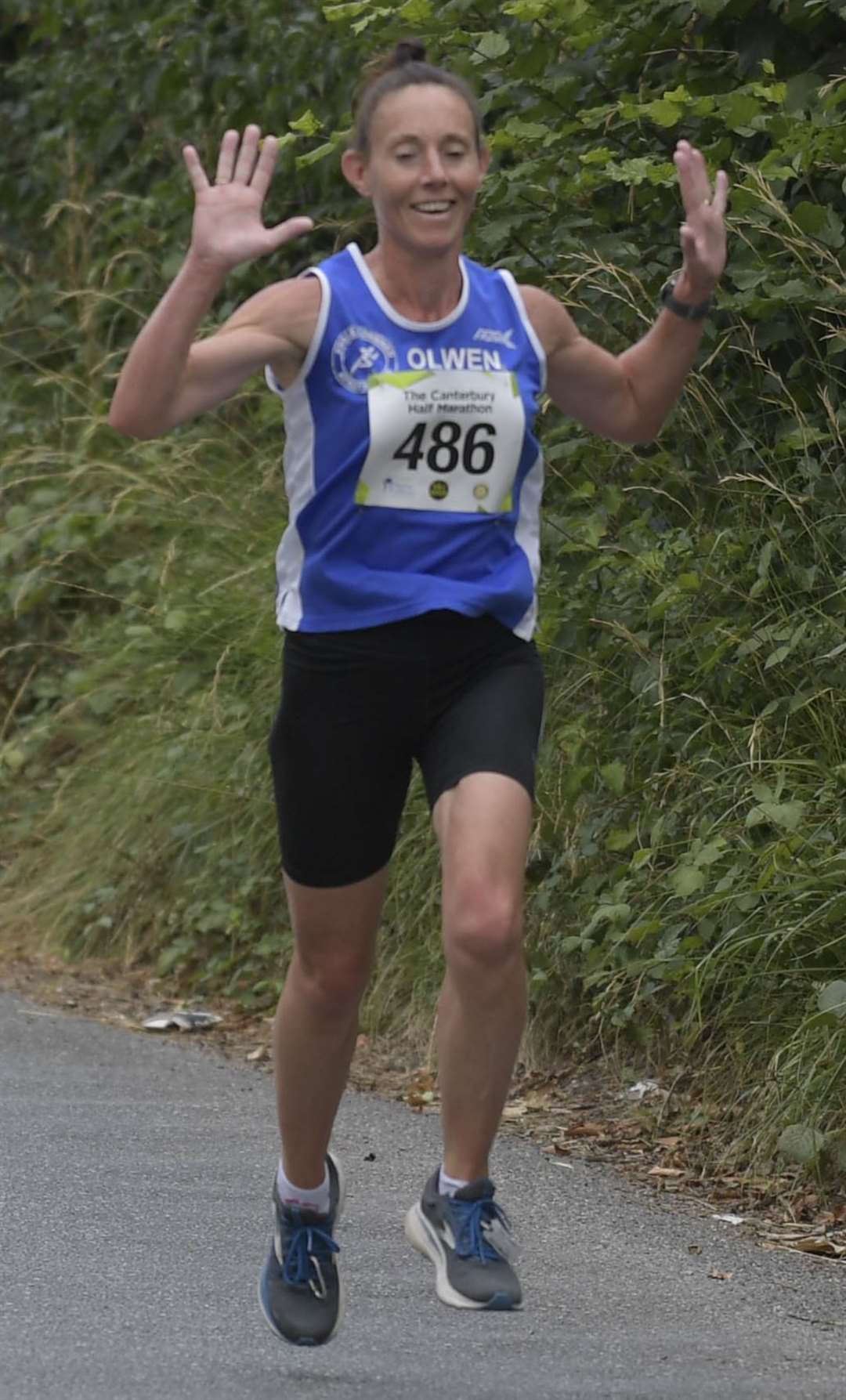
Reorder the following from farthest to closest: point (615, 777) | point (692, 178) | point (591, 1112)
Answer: point (615, 777) → point (591, 1112) → point (692, 178)

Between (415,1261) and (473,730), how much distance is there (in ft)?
5.22

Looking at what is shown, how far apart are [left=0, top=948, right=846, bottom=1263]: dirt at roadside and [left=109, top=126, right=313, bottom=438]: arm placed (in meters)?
2.43

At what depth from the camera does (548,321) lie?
444cm

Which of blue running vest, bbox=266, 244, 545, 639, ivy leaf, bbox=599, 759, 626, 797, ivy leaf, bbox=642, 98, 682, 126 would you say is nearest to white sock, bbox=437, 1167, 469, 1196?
blue running vest, bbox=266, 244, 545, 639

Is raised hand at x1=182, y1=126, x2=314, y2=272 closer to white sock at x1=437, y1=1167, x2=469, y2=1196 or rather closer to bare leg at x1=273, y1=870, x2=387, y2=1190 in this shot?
bare leg at x1=273, y1=870, x2=387, y2=1190

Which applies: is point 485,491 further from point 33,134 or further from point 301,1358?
point 33,134

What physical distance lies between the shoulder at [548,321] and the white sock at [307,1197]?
1.52 meters

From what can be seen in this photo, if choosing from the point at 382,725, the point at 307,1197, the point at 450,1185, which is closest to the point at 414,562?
the point at 382,725

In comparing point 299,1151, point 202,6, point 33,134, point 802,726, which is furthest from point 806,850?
point 33,134

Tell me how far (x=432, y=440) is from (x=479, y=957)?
84 cm

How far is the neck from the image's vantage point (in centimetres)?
429

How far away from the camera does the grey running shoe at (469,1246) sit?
4.18 m

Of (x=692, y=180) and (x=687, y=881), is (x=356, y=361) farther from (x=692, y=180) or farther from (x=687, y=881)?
(x=687, y=881)

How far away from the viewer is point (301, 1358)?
4.68 m
